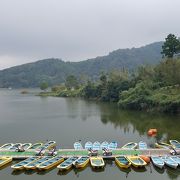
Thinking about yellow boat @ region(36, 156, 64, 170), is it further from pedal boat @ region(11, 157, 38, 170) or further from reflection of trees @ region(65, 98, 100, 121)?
reflection of trees @ region(65, 98, 100, 121)

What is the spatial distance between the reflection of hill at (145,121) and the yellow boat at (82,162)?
651 inches

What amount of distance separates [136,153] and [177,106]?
110 feet

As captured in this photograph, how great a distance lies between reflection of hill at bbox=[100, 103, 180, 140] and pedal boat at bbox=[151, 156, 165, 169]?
1291cm

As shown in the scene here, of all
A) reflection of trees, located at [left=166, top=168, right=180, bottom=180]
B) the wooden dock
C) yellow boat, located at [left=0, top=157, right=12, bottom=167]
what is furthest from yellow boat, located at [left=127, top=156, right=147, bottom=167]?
yellow boat, located at [left=0, top=157, right=12, bottom=167]

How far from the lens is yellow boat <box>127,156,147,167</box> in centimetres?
3023

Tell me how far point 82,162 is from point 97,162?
1.58 metres

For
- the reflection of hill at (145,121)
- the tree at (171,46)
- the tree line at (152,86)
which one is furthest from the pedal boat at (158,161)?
the tree at (171,46)

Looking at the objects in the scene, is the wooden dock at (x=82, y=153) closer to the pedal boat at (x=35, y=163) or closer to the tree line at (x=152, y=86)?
the pedal boat at (x=35, y=163)

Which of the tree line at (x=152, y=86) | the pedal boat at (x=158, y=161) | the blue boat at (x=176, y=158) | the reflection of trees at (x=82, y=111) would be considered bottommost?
the reflection of trees at (x=82, y=111)

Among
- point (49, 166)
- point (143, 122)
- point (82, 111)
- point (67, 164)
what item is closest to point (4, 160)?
point (49, 166)

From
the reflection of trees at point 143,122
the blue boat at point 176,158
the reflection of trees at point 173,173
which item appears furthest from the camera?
the reflection of trees at point 143,122

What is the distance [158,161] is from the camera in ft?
102

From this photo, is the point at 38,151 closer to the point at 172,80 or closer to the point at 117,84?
the point at 172,80

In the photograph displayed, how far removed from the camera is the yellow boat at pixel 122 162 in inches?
1197
